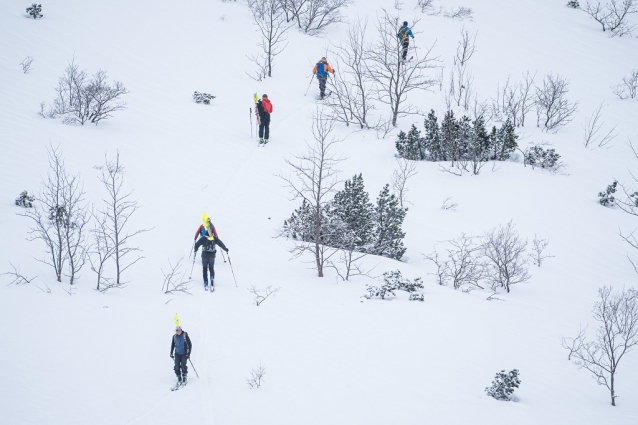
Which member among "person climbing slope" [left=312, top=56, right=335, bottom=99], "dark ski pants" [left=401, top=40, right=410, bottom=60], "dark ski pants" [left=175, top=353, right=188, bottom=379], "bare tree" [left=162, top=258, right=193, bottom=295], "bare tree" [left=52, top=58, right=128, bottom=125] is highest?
"dark ski pants" [left=401, top=40, right=410, bottom=60]

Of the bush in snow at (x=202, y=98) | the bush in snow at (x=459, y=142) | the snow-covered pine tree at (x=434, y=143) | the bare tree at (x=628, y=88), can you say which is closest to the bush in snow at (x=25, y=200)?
the bush in snow at (x=202, y=98)

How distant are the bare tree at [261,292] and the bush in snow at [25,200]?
546 centimetres

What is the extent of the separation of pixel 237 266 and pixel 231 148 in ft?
20.6

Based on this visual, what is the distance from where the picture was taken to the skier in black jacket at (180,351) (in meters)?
7.04

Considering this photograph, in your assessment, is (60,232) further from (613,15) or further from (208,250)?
(613,15)

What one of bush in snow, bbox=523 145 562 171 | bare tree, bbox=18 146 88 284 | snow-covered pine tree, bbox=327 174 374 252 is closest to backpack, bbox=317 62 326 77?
snow-covered pine tree, bbox=327 174 374 252

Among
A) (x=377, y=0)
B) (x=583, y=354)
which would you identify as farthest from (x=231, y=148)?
(x=377, y=0)

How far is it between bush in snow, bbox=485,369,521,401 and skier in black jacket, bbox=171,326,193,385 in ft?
15.1

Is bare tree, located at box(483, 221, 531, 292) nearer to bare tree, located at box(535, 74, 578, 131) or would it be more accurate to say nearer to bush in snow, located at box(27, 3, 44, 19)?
bare tree, located at box(535, 74, 578, 131)

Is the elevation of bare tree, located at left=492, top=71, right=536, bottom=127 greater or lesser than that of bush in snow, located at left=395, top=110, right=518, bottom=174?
greater

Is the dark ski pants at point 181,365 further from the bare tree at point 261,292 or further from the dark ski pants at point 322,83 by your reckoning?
the dark ski pants at point 322,83

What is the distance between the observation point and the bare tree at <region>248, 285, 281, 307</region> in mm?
9422

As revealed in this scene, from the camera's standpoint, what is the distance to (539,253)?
11891mm

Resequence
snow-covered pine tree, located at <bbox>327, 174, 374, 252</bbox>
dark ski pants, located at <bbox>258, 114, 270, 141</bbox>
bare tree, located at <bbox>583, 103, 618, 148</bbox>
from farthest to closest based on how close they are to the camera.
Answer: bare tree, located at <bbox>583, 103, 618, 148</bbox> → dark ski pants, located at <bbox>258, 114, 270, 141</bbox> → snow-covered pine tree, located at <bbox>327, 174, 374, 252</bbox>
